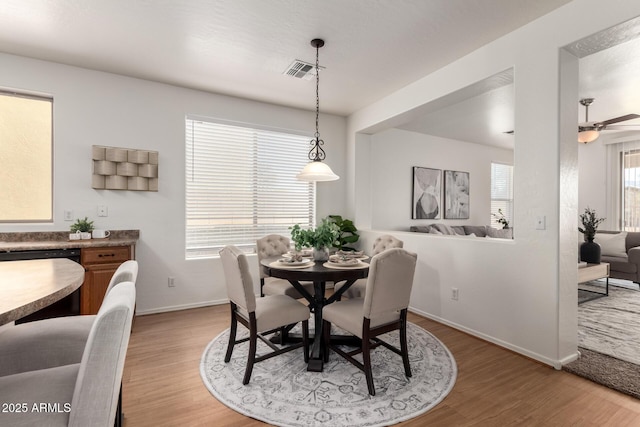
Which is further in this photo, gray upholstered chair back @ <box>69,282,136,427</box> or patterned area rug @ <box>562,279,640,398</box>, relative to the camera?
patterned area rug @ <box>562,279,640,398</box>

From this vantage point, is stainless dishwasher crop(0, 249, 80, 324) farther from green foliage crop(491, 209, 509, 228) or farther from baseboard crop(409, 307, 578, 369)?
green foliage crop(491, 209, 509, 228)

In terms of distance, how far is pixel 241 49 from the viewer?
3.01 m

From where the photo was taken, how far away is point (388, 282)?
2.17 m

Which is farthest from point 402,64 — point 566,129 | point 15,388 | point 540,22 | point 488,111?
point 15,388

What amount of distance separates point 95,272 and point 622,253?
7781mm

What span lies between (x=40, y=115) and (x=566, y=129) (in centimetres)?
511

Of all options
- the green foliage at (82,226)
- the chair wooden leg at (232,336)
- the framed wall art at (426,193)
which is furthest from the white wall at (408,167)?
the green foliage at (82,226)

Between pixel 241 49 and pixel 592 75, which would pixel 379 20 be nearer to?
pixel 241 49

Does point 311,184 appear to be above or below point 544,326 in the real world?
above

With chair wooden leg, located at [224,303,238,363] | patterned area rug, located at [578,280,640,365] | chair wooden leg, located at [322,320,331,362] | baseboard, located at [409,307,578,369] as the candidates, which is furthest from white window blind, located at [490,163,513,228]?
chair wooden leg, located at [224,303,238,363]

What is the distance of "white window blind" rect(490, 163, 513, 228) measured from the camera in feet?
23.6

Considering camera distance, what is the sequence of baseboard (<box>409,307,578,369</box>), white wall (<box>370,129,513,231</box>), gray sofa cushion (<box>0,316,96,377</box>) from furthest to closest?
white wall (<box>370,129,513,231</box>) < baseboard (<box>409,307,578,369</box>) < gray sofa cushion (<box>0,316,96,377</box>)

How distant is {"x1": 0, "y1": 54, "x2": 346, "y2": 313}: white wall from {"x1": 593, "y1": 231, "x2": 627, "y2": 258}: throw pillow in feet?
20.2

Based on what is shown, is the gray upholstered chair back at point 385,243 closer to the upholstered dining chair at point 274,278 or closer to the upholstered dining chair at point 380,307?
the upholstered dining chair at point 274,278
